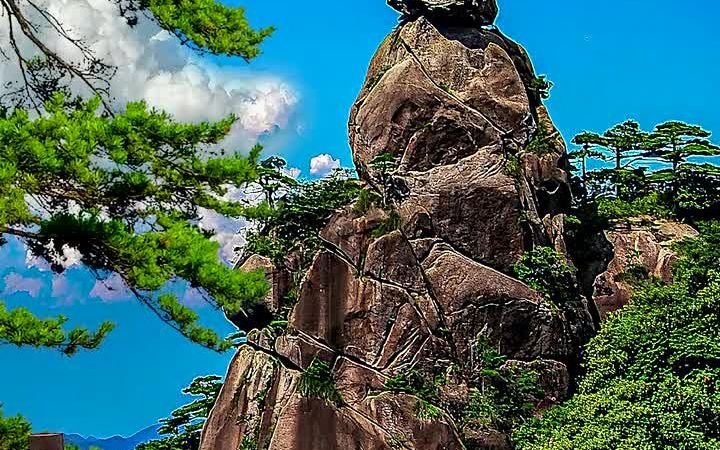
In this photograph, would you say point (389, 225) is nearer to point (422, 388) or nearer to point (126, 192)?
point (422, 388)

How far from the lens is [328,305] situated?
11781 millimetres

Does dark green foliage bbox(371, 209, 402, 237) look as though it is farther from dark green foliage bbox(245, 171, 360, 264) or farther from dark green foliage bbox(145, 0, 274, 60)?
dark green foliage bbox(145, 0, 274, 60)

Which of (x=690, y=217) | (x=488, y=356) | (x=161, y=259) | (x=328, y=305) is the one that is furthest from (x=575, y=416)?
(x=161, y=259)

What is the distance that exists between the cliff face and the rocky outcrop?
0.85 meters

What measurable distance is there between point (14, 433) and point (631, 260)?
35.8ft

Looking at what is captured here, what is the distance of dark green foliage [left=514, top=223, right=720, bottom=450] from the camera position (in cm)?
912

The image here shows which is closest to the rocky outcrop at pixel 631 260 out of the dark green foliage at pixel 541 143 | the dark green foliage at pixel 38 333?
the dark green foliage at pixel 541 143

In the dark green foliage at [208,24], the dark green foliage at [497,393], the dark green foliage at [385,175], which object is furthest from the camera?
the dark green foliage at [385,175]

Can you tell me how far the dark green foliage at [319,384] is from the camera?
10906 millimetres

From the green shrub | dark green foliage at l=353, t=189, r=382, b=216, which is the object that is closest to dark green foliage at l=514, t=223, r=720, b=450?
the green shrub

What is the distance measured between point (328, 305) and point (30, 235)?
8.22 m

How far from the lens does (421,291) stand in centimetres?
1184

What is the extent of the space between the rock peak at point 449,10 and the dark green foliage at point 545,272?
12.1 feet

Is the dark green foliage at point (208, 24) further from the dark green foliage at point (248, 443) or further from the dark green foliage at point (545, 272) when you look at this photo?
the dark green foliage at point (545, 272)
